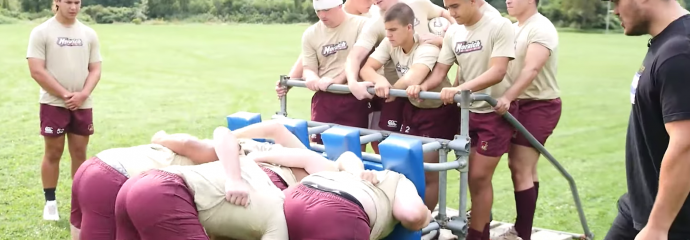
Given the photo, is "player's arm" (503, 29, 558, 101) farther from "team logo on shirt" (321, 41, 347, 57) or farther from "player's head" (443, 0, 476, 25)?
"team logo on shirt" (321, 41, 347, 57)

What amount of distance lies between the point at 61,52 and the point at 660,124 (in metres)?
4.36

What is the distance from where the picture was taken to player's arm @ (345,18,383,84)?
16.3 ft

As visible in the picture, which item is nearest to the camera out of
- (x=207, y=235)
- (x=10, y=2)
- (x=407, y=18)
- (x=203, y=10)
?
(x=207, y=235)

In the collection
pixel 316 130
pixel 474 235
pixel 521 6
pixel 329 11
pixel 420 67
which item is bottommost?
pixel 474 235

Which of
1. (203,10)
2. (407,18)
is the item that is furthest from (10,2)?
(407,18)

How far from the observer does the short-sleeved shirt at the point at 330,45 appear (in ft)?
17.3

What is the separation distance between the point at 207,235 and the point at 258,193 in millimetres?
274

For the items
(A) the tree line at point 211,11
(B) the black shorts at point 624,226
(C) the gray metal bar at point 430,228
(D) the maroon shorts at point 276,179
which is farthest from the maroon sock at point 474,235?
(A) the tree line at point 211,11

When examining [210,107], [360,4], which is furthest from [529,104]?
[210,107]

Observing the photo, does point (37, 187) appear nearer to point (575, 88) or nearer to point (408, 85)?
point (408, 85)

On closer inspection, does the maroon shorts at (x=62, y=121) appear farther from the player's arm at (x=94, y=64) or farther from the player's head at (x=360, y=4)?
the player's head at (x=360, y=4)

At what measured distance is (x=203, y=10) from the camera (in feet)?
148

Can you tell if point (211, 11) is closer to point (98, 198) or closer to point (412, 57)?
point (412, 57)

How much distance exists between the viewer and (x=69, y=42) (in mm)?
5613
